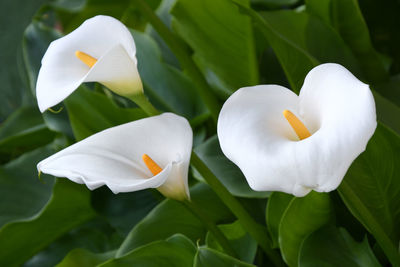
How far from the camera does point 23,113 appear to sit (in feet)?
2.54

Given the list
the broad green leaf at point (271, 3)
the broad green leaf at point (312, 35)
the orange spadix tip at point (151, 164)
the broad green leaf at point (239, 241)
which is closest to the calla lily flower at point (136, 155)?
the orange spadix tip at point (151, 164)

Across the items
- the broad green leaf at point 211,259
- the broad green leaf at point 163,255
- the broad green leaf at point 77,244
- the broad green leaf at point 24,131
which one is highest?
the broad green leaf at point 211,259

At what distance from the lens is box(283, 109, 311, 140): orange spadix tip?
0.98 feet

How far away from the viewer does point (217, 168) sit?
526 mm

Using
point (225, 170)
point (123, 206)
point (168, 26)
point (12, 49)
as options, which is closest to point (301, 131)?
point (225, 170)

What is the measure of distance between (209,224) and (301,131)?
0.43 feet

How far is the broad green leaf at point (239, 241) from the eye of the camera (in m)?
0.46

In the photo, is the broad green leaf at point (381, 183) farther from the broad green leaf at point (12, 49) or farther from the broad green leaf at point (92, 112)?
the broad green leaf at point (12, 49)

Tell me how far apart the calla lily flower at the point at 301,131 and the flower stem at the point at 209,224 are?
0.11 meters

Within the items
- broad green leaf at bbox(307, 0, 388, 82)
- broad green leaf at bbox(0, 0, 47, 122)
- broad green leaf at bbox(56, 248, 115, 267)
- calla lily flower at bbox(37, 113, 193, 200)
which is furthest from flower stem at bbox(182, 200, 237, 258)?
broad green leaf at bbox(0, 0, 47, 122)

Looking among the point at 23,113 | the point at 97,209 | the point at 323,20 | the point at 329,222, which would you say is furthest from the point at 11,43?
the point at 329,222

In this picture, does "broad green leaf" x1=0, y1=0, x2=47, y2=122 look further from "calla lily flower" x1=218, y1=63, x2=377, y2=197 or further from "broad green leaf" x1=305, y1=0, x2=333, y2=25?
"calla lily flower" x1=218, y1=63, x2=377, y2=197

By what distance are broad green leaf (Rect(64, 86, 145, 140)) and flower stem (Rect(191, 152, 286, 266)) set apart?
19 cm

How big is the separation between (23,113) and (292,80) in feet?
1.43
